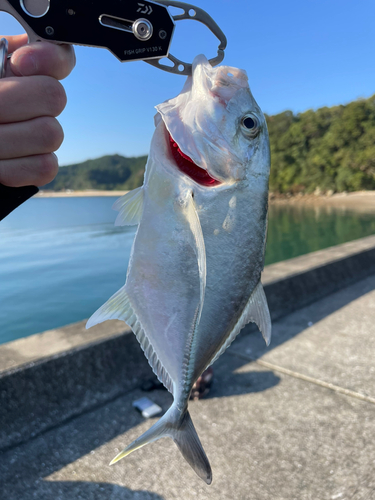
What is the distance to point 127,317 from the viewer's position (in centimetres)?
139

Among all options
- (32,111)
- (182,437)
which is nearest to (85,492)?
(182,437)

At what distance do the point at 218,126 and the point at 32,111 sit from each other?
57 cm

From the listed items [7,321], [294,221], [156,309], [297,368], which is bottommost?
[294,221]

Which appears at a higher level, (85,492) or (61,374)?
(61,374)

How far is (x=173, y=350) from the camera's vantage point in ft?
4.56

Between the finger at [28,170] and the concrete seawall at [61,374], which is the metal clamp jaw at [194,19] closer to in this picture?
the finger at [28,170]

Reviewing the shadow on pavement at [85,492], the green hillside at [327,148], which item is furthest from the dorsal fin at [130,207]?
the green hillside at [327,148]

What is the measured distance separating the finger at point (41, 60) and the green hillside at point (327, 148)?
38.1 metres

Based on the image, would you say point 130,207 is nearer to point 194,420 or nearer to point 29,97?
point 29,97

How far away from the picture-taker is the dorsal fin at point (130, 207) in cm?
127

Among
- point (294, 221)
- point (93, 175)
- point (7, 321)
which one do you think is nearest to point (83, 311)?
point (7, 321)

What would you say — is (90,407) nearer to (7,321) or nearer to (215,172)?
(215,172)

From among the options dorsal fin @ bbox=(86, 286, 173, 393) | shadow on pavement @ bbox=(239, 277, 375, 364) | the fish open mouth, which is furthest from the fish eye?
shadow on pavement @ bbox=(239, 277, 375, 364)

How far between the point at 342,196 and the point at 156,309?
51091 millimetres
